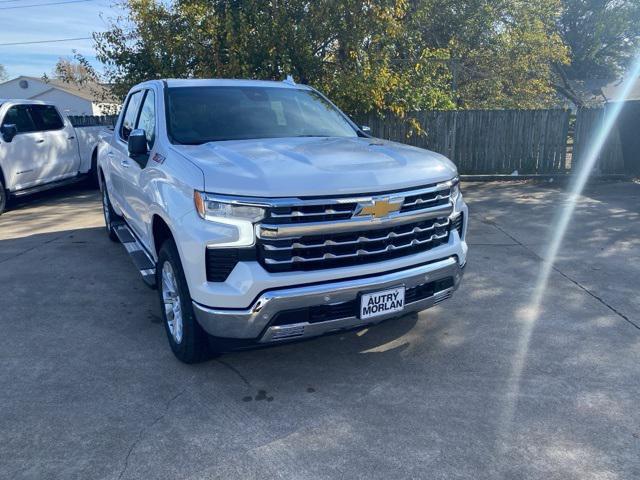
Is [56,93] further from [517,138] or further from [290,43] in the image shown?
[517,138]

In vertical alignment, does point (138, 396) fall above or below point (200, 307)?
below

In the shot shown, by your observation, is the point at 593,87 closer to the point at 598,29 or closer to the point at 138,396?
the point at 598,29

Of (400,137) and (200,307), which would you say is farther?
(400,137)

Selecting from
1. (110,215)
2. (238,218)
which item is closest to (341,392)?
(238,218)

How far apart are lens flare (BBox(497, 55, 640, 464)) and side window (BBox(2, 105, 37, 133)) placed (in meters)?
8.86

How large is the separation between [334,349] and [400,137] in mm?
9410

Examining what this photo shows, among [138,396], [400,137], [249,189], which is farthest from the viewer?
[400,137]

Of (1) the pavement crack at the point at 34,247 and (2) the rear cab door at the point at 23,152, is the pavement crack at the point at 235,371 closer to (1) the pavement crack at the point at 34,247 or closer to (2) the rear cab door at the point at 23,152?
(1) the pavement crack at the point at 34,247

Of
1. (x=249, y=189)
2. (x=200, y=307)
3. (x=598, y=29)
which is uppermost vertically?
(x=598, y=29)

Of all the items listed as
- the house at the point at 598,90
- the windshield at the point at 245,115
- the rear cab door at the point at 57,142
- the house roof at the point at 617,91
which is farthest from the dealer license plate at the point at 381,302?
the house roof at the point at 617,91

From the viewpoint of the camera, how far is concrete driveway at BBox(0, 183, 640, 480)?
2.84 m

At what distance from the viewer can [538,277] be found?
5758 mm

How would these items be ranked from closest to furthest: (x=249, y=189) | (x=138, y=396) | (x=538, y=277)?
(x=249, y=189) < (x=138, y=396) < (x=538, y=277)

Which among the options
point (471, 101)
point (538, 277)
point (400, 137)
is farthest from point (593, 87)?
point (538, 277)
